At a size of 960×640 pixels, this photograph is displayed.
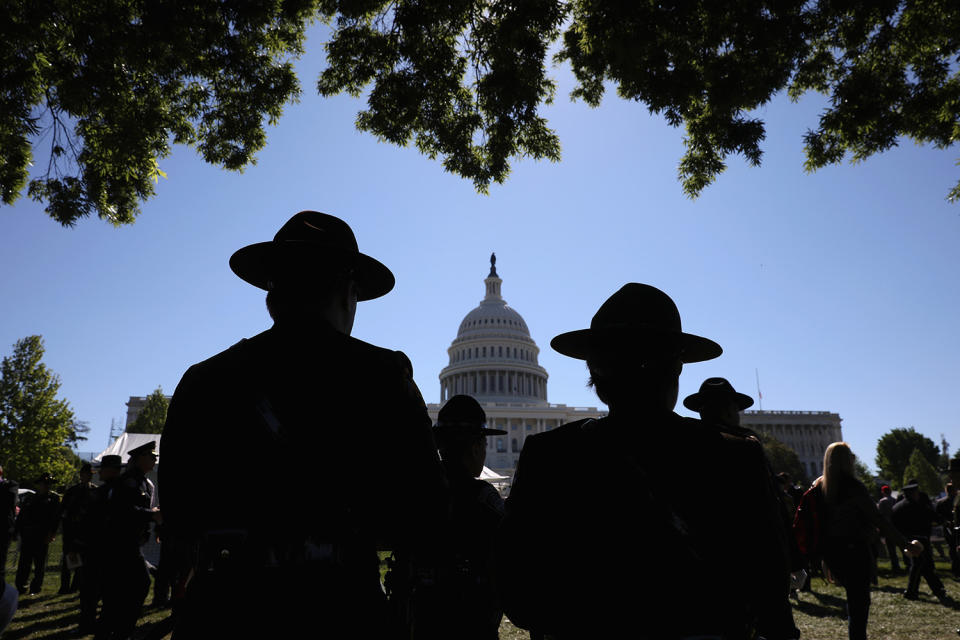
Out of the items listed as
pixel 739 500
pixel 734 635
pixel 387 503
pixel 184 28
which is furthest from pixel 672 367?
pixel 184 28

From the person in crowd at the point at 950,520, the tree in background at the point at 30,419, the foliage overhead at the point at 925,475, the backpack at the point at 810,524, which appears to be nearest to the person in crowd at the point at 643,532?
the backpack at the point at 810,524

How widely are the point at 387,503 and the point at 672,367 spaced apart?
1234 millimetres

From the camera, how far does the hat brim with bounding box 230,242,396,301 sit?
2254mm

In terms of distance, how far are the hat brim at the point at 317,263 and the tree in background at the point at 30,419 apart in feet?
123

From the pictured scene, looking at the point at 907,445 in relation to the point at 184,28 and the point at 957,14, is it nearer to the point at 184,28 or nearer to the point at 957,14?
the point at 957,14

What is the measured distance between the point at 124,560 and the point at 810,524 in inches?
307

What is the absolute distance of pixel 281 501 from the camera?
6.14 feet

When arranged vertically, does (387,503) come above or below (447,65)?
below

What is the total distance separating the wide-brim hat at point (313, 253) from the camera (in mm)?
2248

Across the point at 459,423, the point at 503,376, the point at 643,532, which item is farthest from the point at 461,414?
the point at 503,376

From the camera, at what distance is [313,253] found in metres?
2.26

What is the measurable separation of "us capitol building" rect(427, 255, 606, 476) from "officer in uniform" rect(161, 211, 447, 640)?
85.8 metres

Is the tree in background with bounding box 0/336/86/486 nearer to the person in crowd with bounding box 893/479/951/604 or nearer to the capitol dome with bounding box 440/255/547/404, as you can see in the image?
the person in crowd with bounding box 893/479/951/604

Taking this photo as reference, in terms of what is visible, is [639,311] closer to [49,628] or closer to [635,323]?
[635,323]
